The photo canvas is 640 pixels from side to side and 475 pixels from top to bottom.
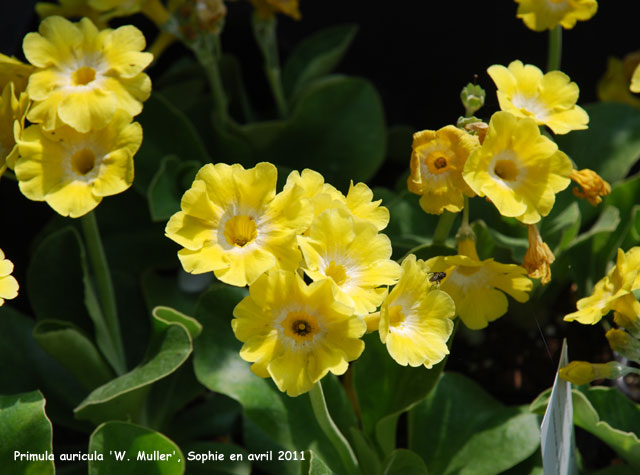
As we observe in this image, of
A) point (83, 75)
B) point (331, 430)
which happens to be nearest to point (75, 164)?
point (83, 75)

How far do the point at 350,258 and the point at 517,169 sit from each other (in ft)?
0.78

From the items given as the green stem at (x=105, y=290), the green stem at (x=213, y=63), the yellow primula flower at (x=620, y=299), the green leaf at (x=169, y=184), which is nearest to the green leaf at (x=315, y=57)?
the green stem at (x=213, y=63)

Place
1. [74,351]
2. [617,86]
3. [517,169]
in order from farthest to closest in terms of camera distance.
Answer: [617,86], [74,351], [517,169]

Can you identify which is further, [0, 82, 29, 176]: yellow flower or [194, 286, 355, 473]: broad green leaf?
[194, 286, 355, 473]: broad green leaf

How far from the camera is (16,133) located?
2.94 feet

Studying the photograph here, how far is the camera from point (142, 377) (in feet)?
3.30

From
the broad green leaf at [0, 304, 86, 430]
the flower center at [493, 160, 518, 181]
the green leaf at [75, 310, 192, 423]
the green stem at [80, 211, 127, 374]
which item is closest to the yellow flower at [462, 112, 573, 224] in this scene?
the flower center at [493, 160, 518, 181]

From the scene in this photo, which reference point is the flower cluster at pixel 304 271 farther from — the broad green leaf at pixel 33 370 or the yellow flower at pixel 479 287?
the broad green leaf at pixel 33 370

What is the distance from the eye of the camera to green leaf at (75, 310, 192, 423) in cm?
99

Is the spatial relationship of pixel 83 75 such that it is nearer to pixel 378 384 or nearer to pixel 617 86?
pixel 378 384

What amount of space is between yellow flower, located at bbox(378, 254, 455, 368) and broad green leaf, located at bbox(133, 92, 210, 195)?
2.28ft

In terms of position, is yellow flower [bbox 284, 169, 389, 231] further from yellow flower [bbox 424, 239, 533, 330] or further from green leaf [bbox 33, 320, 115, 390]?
green leaf [bbox 33, 320, 115, 390]

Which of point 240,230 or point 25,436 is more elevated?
point 240,230

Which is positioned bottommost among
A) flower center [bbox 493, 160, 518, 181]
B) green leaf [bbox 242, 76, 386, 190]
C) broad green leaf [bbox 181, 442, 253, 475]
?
broad green leaf [bbox 181, 442, 253, 475]
